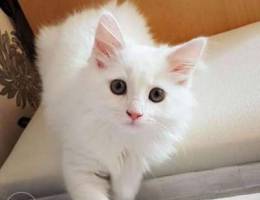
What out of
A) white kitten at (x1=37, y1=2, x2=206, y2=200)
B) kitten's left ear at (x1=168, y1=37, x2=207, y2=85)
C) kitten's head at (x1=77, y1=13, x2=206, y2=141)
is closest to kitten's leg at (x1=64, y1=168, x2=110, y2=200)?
white kitten at (x1=37, y1=2, x2=206, y2=200)

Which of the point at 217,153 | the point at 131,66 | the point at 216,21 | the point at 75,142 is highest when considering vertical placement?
the point at 216,21

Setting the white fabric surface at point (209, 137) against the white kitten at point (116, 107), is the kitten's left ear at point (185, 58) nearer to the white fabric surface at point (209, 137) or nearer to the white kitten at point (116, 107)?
the white kitten at point (116, 107)

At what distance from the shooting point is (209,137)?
1.07 meters

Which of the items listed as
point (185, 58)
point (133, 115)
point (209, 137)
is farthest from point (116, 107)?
point (209, 137)

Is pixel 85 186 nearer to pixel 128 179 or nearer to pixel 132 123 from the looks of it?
pixel 128 179

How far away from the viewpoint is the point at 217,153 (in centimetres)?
105

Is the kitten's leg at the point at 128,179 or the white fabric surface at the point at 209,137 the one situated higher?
the white fabric surface at the point at 209,137

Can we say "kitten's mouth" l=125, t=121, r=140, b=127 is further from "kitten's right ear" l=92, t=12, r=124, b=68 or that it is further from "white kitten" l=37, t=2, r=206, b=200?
"kitten's right ear" l=92, t=12, r=124, b=68

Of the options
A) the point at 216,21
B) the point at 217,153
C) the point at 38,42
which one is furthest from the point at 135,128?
the point at 216,21

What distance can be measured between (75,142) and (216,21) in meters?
0.72

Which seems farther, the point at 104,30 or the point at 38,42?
the point at 38,42

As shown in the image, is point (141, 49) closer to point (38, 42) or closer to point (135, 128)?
point (135, 128)

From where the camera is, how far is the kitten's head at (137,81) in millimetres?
879

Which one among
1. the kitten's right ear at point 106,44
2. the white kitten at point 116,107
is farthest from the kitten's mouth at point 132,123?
the kitten's right ear at point 106,44
